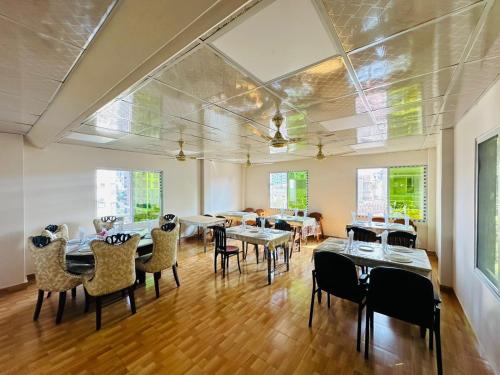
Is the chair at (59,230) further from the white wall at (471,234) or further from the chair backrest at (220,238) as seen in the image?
the white wall at (471,234)

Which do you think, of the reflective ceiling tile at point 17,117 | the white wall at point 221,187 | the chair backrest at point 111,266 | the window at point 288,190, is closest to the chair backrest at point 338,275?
the chair backrest at point 111,266

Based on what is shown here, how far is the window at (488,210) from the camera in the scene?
1.99m

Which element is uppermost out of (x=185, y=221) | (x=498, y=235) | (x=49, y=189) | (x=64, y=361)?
(x=49, y=189)

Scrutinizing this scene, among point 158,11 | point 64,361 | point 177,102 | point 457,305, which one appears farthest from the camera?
point 457,305

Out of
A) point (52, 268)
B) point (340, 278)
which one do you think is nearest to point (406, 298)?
point (340, 278)

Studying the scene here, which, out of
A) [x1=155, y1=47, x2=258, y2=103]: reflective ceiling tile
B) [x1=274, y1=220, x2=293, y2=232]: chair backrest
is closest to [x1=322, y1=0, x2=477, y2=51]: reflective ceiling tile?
[x1=155, y1=47, x2=258, y2=103]: reflective ceiling tile

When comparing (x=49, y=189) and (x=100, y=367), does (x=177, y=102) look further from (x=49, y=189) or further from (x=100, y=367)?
(x=49, y=189)

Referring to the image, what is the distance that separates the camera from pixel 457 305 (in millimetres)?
2918

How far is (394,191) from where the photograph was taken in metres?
5.76

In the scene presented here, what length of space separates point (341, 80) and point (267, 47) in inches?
32.0

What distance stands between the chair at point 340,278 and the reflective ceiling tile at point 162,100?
2222 millimetres

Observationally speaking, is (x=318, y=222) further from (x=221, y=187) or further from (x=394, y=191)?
(x=221, y=187)

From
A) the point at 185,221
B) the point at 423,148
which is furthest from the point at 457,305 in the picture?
the point at 185,221

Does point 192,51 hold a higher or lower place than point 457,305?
higher
